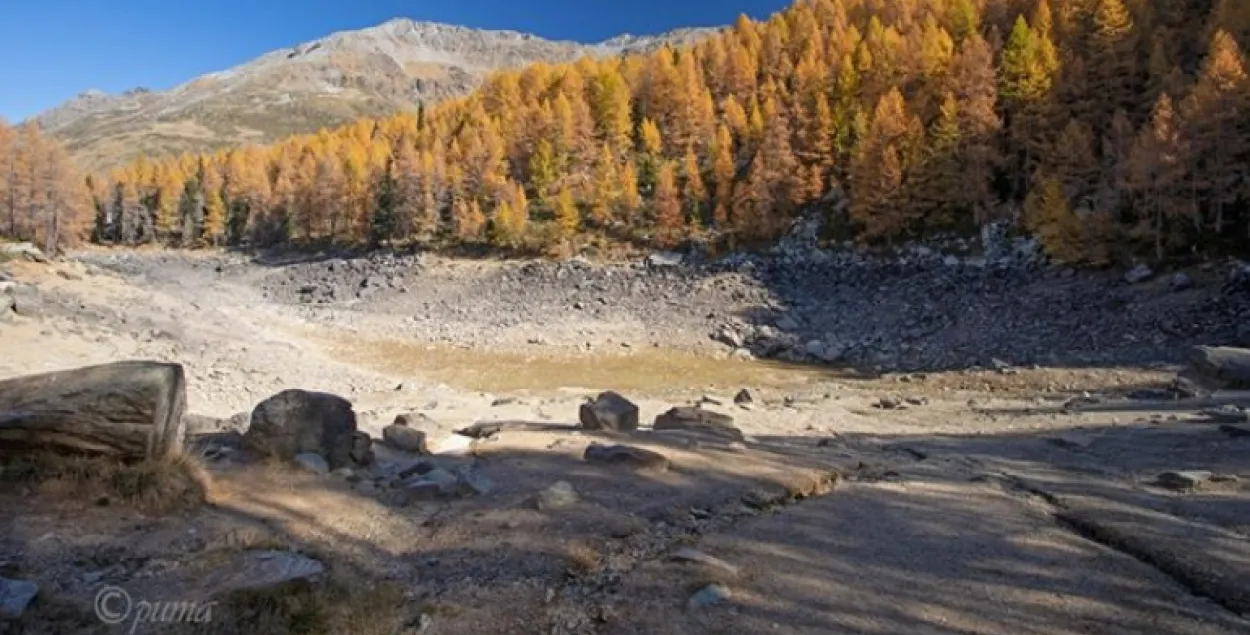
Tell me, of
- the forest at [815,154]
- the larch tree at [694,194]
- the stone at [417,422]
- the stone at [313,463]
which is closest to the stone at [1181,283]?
the forest at [815,154]

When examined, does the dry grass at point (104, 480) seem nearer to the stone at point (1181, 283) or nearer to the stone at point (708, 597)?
the stone at point (708, 597)

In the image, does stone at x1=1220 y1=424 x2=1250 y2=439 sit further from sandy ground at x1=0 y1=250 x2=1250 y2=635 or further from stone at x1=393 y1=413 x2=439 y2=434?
stone at x1=393 y1=413 x2=439 y2=434

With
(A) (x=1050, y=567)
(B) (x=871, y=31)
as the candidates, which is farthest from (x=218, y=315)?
(B) (x=871, y=31)

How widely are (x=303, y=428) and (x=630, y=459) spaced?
5197 millimetres

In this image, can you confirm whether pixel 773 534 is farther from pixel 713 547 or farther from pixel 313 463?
pixel 313 463

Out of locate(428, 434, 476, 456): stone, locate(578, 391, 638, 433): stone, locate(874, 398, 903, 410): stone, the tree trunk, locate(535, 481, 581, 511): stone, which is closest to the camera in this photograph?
the tree trunk

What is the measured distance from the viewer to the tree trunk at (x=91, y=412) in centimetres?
777

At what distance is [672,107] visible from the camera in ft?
270

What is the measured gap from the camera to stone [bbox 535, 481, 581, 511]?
29.3 feet

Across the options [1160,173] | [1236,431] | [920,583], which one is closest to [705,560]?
[920,583]

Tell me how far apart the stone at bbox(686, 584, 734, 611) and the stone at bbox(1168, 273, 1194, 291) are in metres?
34.3

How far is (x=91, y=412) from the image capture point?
7.92 metres

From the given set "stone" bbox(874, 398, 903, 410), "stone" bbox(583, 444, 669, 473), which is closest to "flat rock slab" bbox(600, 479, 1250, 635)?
"stone" bbox(583, 444, 669, 473)

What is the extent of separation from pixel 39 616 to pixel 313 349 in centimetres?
2768
